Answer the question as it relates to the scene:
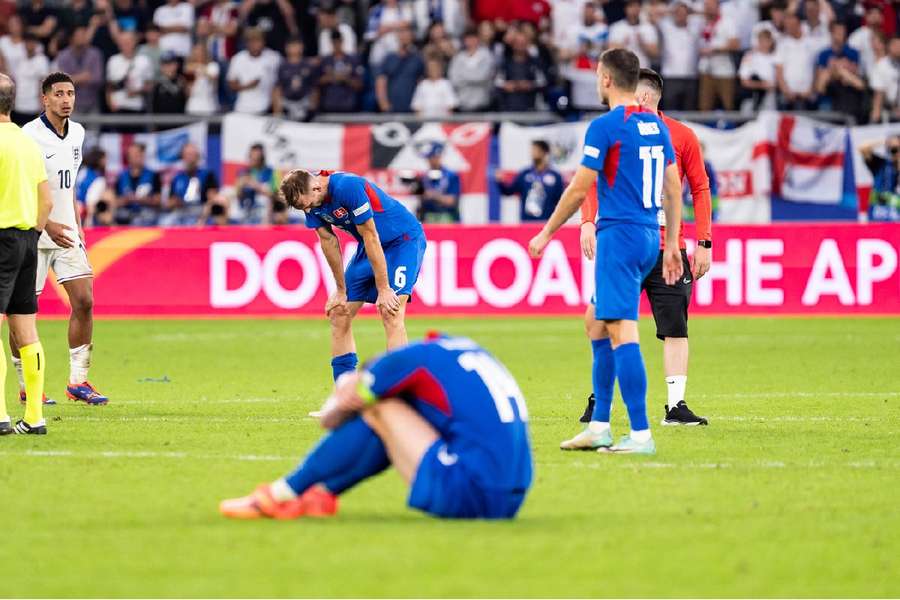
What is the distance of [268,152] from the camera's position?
975 inches

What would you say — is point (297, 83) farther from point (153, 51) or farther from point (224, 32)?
point (153, 51)

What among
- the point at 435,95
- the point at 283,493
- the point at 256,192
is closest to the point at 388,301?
the point at 283,493

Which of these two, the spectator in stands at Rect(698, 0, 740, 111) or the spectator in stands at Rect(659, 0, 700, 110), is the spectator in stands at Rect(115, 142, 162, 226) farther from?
the spectator in stands at Rect(698, 0, 740, 111)

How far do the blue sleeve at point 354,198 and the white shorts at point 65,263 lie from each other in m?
2.57

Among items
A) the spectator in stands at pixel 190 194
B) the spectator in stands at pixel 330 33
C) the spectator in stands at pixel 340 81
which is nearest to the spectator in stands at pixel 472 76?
the spectator in stands at pixel 340 81

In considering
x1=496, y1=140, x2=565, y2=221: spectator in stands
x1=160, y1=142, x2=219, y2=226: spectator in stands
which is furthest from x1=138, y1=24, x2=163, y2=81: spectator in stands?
x1=496, y1=140, x2=565, y2=221: spectator in stands

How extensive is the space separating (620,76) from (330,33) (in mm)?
17333

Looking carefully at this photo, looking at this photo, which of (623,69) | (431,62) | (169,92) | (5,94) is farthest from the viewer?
(169,92)

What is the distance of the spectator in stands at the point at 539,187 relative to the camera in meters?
23.0

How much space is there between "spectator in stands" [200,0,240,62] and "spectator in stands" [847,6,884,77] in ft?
33.0

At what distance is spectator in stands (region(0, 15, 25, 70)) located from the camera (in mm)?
26031

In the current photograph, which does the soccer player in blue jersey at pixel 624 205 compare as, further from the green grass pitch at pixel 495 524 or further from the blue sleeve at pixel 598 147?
the green grass pitch at pixel 495 524

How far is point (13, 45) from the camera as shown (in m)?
26.2

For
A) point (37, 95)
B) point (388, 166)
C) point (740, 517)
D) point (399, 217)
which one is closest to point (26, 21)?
point (37, 95)
